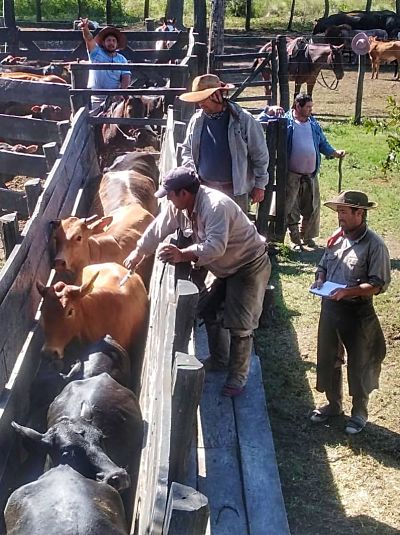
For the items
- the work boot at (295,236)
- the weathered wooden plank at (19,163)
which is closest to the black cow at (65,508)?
the weathered wooden plank at (19,163)

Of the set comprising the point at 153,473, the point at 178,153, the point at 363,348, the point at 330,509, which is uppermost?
the point at 178,153

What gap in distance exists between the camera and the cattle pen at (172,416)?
3297 millimetres

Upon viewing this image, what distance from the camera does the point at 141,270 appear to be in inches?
264

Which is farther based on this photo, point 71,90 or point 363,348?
point 71,90

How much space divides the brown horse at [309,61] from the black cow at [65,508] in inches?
705

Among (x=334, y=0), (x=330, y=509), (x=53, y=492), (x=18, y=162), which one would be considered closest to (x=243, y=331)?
(x=330, y=509)

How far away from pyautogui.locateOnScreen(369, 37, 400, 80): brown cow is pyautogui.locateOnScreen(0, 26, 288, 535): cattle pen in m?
19.3

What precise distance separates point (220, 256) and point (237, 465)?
4.45 feet

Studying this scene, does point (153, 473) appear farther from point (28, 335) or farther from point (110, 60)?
point (110, 60)

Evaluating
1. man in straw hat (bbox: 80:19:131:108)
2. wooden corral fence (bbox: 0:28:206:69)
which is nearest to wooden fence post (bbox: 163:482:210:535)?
man in straw hat (bbox: 80:19:131:108)

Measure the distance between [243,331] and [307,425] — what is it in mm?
1019

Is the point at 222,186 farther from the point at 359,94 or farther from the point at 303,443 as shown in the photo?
the point at 359,94

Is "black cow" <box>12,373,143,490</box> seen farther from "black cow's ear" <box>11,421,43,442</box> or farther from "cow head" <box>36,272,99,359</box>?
"cow head" <box>36,272,99,359</box>

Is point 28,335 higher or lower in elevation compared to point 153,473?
lower
